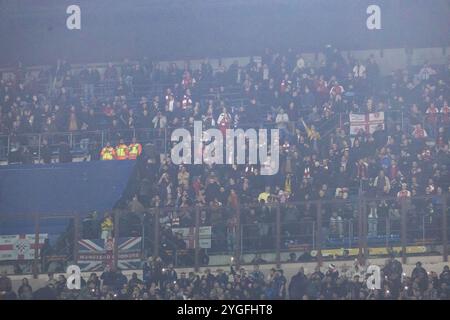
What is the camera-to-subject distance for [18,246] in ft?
72.2

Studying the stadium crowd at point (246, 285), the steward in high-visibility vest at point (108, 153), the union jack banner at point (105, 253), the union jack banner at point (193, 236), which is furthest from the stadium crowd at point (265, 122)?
the stadium crowd at point (246, 285)

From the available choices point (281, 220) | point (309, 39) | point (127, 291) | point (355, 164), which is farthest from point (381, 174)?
point (309, 39)

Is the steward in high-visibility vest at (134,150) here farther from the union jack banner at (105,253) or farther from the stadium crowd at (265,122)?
the union jack banner at (105,253)

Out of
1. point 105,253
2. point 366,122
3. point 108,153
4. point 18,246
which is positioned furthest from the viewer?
point 108,153

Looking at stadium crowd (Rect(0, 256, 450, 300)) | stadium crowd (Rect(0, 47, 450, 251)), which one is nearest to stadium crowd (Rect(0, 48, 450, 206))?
stadium crowd (Rect(0, 47, 450, 251))

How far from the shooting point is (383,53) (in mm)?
28453

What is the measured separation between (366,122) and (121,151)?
253 inches

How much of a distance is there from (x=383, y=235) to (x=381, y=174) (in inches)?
66.9

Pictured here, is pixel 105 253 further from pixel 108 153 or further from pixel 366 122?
pixel 366 122

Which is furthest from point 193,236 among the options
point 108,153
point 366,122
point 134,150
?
point 366,122

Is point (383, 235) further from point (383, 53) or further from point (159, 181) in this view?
point (383, 53)

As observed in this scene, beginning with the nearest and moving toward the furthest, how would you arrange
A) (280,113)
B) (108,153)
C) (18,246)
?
(18,246), (108,153), (280,113)

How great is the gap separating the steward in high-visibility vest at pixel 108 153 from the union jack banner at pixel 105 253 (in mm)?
3481

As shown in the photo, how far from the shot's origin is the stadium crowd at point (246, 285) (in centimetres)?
1967
